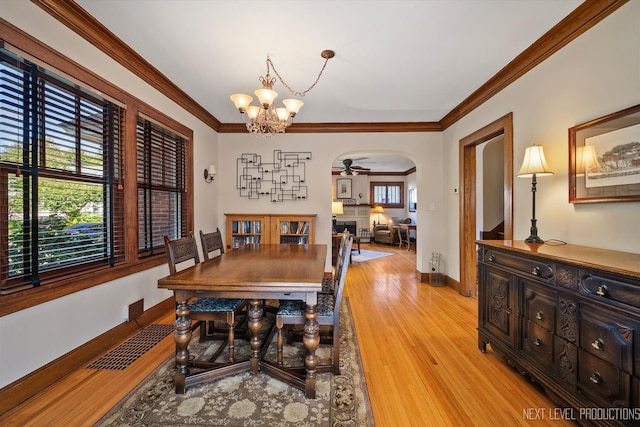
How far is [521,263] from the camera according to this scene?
6.00 feet

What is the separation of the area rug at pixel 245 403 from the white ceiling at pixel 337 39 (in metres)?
2.53

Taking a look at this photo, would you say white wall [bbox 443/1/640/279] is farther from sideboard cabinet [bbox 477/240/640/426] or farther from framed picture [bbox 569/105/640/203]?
sideboard cabinet [bbox 477/240/640/426]

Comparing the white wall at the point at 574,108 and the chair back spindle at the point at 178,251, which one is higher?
the white wall at the point at 574,108

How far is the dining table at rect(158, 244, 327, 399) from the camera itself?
1.58 m

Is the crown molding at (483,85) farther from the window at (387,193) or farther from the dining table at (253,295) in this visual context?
the window at (387,193)

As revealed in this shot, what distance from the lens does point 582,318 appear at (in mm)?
1410

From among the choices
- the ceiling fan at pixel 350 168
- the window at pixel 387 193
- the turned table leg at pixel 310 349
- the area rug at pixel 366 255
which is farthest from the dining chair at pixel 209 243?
the window at pixel 387 193

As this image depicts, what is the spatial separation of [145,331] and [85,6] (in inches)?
104

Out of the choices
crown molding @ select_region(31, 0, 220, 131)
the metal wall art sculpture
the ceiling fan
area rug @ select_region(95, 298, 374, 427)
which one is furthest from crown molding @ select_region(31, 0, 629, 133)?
the ceiling fan

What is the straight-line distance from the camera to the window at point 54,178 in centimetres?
161

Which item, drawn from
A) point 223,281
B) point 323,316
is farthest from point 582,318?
point 223,281

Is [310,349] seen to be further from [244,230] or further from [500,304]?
[244,230]

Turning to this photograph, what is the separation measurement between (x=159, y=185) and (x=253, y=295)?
2117mm

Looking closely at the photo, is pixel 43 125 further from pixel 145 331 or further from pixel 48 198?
pixel 145 331
